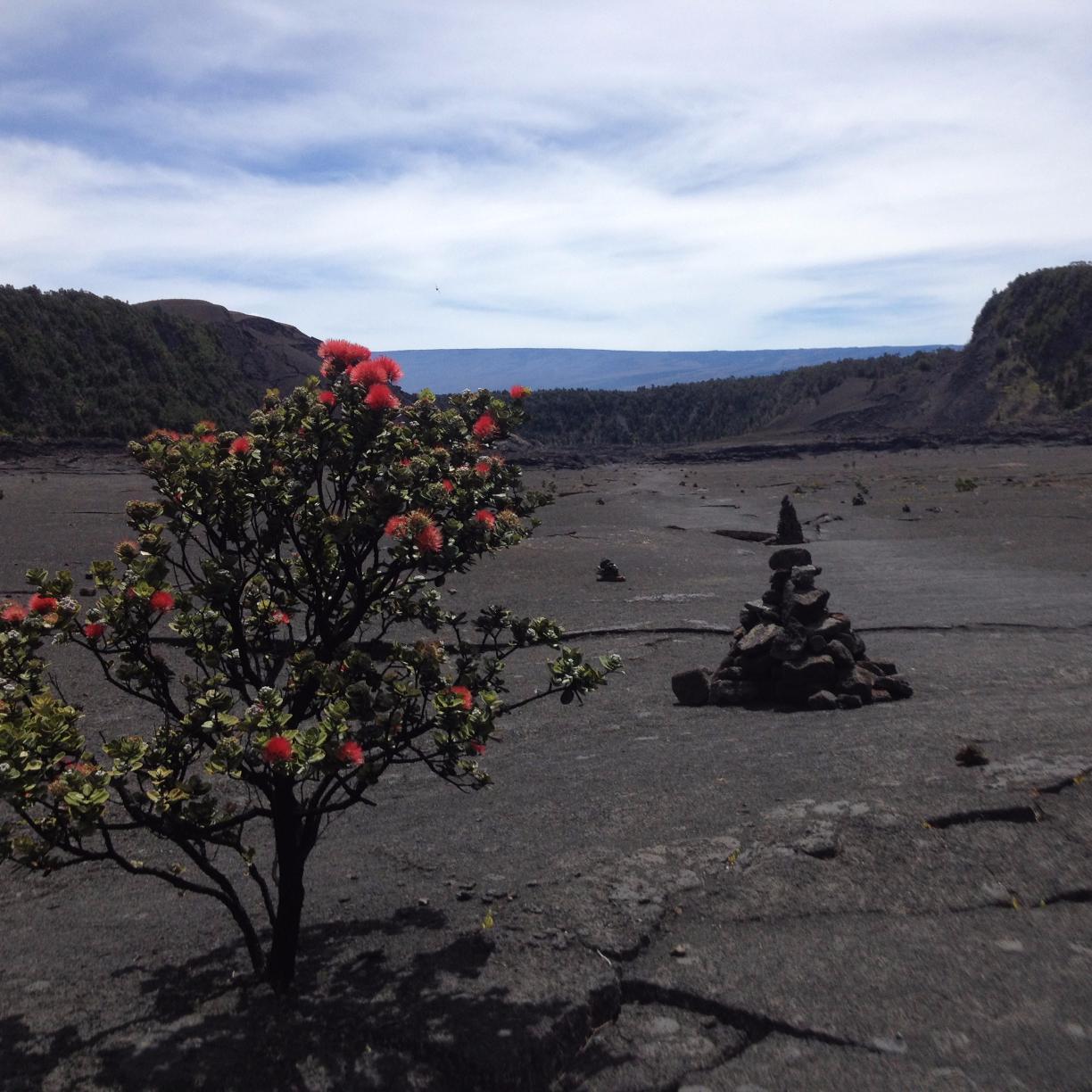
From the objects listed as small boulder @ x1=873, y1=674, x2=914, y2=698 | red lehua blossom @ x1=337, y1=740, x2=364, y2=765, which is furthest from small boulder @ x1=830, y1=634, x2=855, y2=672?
red lehua blossom @ x1=337, y1=740, x2=364, y2=765

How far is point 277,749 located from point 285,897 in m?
1.10

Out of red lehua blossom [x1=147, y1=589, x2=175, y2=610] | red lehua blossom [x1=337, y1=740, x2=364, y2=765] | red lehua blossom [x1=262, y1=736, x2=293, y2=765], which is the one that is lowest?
red lehua blossom [x1=337, y1=740, x2=364, y2=765]

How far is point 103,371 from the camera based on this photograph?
45.3 meters

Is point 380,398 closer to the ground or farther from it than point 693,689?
farther from it

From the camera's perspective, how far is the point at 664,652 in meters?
10.7

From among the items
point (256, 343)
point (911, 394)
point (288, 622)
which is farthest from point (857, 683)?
point (911, 394)

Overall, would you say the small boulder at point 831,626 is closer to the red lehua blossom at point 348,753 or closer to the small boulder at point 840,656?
the small boulder at point 840,656

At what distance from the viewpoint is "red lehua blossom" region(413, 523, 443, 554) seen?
11.8 ft

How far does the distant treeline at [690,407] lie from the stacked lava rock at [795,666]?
223ft

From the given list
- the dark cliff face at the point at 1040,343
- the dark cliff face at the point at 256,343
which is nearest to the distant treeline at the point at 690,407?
the dark cliff face at the point at 1040,343

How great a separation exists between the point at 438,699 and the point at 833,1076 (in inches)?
67.4

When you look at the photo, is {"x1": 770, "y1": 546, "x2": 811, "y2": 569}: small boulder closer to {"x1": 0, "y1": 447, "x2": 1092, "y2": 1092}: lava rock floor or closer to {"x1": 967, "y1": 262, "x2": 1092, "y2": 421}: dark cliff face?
{"x1": 0, "y1": 447, "x2": 1092, "y2": 1092}: lava rock floor

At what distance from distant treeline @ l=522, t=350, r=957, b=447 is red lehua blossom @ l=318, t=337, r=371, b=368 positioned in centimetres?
7237

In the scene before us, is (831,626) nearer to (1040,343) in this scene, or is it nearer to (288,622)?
(288,622)
